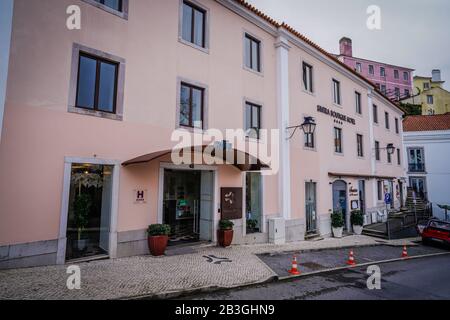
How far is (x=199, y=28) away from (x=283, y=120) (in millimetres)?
5558

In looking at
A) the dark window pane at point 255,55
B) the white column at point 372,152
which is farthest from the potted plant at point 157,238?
the white column at point 372,152

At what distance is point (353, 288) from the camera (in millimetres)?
6770

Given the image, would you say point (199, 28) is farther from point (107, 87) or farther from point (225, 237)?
point (225, 237)

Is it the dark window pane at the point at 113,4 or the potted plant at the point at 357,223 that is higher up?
the dark window pane at the point at 113,4

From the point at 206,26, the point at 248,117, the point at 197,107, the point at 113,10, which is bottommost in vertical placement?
the point at 197,107

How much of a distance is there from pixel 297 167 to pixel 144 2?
Result: 9.67 metres

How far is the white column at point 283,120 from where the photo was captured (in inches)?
488

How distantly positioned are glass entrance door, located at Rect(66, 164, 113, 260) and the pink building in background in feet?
172

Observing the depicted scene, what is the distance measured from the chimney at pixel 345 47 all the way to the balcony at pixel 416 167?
2264 centimetres

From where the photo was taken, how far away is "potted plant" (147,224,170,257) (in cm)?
811

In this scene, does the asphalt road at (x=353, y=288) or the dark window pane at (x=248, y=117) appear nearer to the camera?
the asphalt road at (x=353, y=288)

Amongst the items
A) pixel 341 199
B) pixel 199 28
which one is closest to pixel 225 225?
pixel 199 28

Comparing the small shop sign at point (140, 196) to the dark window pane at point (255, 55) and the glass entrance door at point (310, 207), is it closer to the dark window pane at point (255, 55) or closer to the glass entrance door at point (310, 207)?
the dark window pane at point (255, 55)

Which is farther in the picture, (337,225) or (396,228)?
(396,228)
